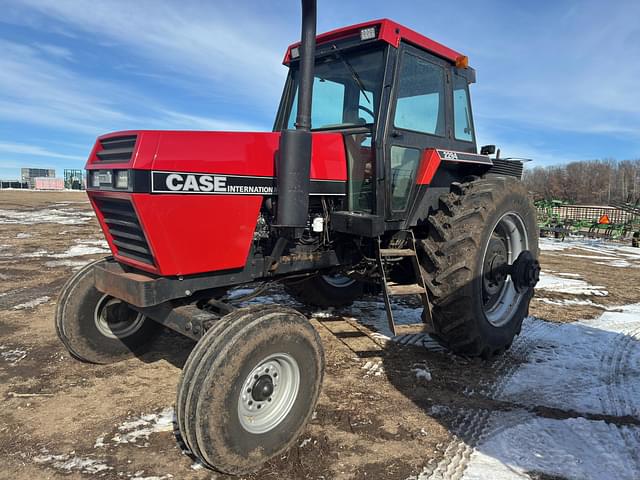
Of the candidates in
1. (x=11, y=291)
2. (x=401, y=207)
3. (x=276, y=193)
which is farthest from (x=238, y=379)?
(x=11, y=291)

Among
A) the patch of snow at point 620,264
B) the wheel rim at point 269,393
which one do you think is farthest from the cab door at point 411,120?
the patch of snow at point 620,264

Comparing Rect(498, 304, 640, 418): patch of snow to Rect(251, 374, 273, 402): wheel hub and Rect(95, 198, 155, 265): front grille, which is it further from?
Rect(95, 198, 155, 265): front grille

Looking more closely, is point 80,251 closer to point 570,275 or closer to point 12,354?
point 12,354

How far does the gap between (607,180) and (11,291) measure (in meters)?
74.4

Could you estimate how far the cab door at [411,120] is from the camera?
3723 mm

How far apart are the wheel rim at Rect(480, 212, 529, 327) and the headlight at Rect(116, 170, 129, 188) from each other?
2867 mm

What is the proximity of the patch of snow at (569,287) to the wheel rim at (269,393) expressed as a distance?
212 inches

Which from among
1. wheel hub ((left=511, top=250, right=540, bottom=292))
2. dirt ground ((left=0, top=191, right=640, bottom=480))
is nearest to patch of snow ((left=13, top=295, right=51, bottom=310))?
dirt ground ((left=0, top=191, right=640, bottom=480))

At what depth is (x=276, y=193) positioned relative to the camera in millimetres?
3154

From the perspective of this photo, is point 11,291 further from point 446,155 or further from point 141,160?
point 446,155

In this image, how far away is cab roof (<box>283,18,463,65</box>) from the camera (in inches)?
142

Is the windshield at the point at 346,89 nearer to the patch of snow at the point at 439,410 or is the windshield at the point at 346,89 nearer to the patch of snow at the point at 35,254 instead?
the patch of snow at the point at 439,410

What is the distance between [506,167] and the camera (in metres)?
5.19

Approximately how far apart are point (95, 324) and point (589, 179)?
2912 inches
